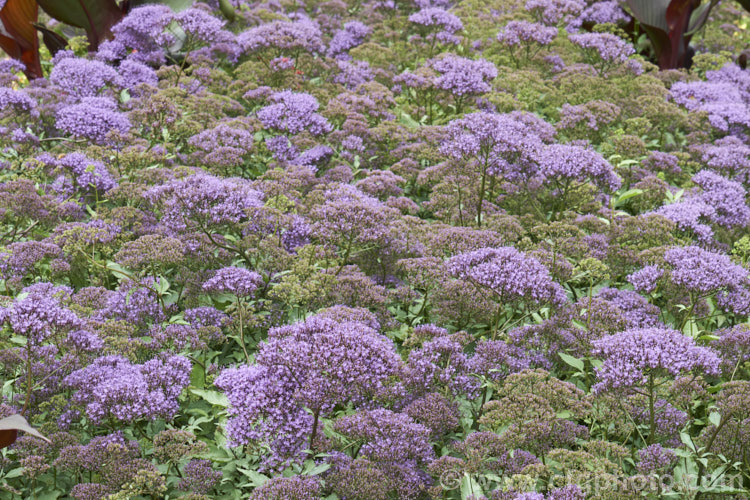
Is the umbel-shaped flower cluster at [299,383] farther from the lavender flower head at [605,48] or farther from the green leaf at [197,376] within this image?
the lavender flower head at [605,48]

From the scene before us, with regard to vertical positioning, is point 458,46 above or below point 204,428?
above

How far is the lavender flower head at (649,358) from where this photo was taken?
4234 mm

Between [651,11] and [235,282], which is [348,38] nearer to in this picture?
[651,11]

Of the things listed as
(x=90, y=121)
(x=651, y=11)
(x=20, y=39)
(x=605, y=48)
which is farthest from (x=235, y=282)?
(x=651, y=11)

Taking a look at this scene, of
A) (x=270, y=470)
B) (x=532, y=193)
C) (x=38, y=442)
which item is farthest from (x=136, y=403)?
(x=532, y=193)

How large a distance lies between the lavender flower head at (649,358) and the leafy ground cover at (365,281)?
0.02 metres

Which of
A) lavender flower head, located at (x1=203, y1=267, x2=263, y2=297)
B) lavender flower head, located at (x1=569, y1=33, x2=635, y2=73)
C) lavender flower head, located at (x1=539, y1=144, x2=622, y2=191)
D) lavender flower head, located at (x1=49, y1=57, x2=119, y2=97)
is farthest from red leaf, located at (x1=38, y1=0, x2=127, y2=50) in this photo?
lavender flower head, located at (x1=539, y1=144, x2=622, y2=191)

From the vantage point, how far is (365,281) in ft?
17.4

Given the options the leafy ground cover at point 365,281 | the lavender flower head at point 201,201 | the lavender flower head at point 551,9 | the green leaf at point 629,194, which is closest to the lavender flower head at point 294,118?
the leafy ground cover at point 365,281

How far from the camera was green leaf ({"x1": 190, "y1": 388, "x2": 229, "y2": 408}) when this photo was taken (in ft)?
14.9

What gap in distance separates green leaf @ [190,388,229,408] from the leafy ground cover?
14 millimetres

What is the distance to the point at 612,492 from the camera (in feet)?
12.2

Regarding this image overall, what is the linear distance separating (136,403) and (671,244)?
14.3 feet

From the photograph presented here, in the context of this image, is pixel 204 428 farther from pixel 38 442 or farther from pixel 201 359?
pixel 38 442
